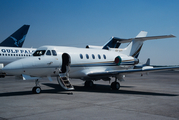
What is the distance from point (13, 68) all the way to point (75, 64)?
4435mm

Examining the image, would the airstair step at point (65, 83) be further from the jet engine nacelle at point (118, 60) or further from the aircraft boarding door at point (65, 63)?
the jet engine nacelle at point (118, 60)

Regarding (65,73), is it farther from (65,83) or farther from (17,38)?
(17,38)

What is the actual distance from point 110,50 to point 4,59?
18252 mm

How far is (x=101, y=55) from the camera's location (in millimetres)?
16516

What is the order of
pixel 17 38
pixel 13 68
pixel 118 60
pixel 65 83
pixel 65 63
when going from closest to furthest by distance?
pixel 13 68 → pixel 65 83 → pixel 65 63 → pixel 118 60 → pixel 17 38

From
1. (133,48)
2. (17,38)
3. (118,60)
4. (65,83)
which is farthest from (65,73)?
(17,38)

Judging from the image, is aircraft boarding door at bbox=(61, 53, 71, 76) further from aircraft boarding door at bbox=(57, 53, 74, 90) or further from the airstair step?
the airstair step

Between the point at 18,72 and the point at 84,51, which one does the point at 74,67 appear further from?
the point at 18,72

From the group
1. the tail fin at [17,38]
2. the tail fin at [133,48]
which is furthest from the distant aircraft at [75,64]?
the tail fin at [17,38]

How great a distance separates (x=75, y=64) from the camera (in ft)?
47.4

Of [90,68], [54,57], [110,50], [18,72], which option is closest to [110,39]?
[110,50]

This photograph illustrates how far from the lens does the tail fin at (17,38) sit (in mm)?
36531

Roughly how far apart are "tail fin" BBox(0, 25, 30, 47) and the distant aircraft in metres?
24.4

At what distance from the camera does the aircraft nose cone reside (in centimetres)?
1148
